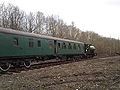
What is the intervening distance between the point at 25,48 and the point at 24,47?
19 cm

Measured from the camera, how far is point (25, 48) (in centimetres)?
1501

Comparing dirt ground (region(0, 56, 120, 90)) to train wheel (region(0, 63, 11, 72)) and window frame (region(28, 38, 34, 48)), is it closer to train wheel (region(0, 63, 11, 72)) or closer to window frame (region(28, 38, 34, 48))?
train wheel (region(0, 63, 11, 72))

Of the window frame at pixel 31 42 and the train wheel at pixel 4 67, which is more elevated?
the window frame at pixel 31 42

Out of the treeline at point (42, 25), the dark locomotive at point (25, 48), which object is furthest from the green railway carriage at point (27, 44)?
the treeline at point (42, 25)

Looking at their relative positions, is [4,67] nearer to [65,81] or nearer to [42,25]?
[65,81]

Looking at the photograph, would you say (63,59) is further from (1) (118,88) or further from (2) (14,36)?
(1) (118,88)

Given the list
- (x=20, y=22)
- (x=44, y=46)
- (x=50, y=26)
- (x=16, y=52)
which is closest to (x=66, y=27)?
(x=50, y=26)

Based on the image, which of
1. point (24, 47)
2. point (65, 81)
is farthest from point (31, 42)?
point (65, 81)

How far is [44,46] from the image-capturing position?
711 inches

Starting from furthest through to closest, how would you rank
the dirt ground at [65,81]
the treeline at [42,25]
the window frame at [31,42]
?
the treeline at [42,25] < the window frame at [31,42] < the dirt ground at [65,81]

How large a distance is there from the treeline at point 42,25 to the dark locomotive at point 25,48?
69.4ft

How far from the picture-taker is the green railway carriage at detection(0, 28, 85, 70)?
12852 mm

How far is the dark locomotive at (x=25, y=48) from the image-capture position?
1291 cm

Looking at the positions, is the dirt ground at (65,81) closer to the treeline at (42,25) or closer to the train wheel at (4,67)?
the train wheel at (4,67)
